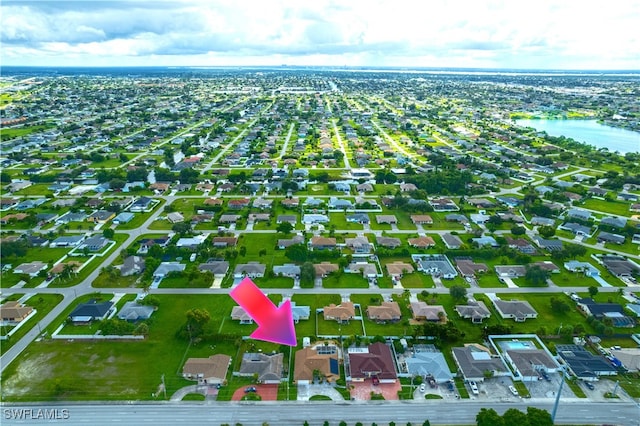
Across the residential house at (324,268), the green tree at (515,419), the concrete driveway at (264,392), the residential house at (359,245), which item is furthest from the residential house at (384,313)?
the green tree at (515,419)

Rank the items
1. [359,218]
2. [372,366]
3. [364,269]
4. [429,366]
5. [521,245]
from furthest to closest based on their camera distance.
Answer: [359,218], [521,245], [364,269], [429,366], [372,366]

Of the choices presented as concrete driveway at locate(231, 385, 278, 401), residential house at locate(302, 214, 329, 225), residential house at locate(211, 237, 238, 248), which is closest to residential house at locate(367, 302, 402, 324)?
concrete driveway at locate(231, 385, 278, 401)

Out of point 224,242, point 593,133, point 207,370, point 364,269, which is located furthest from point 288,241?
point 593,133

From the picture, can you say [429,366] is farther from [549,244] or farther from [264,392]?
[549,244]

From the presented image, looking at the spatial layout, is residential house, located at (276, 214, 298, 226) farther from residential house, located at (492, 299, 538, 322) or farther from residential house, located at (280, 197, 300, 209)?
residential house, located at (492, 299, 538, 322)

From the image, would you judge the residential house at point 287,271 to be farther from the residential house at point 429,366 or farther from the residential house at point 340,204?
the residential house at point 340,204
